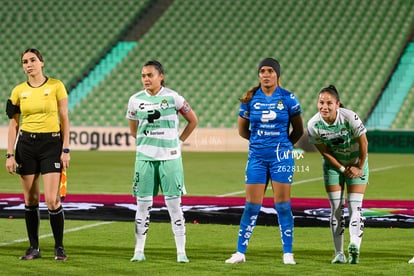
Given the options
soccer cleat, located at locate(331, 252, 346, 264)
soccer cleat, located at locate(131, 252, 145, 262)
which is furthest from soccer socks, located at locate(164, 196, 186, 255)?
soccer cleat, located at locate(331, 252, 346, 264)

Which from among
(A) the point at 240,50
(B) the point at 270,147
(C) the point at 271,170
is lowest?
(C) the point at 271,170

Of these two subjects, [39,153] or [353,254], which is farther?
[39,153]

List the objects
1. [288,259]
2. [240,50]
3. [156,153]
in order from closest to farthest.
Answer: [288,259]
[156,153]
[240,50]

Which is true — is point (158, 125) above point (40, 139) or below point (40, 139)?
above

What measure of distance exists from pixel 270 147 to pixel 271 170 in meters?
0.21

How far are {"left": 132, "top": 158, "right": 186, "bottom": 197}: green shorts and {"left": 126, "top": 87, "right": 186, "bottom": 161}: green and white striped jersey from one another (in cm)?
6

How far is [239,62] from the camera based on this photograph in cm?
3506

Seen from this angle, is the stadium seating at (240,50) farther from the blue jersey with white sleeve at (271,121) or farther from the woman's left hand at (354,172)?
the blue jersey with white sleeve at (271,121)

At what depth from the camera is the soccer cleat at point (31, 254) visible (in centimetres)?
876

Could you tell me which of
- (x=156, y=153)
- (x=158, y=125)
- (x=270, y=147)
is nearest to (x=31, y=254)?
(x=156, y=153)

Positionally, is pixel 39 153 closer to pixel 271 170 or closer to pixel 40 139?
pixel 40 139

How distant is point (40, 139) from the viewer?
8805mm

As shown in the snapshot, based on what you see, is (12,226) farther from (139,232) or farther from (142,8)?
(142,8)

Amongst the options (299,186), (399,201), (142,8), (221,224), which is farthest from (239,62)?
(221,224)
